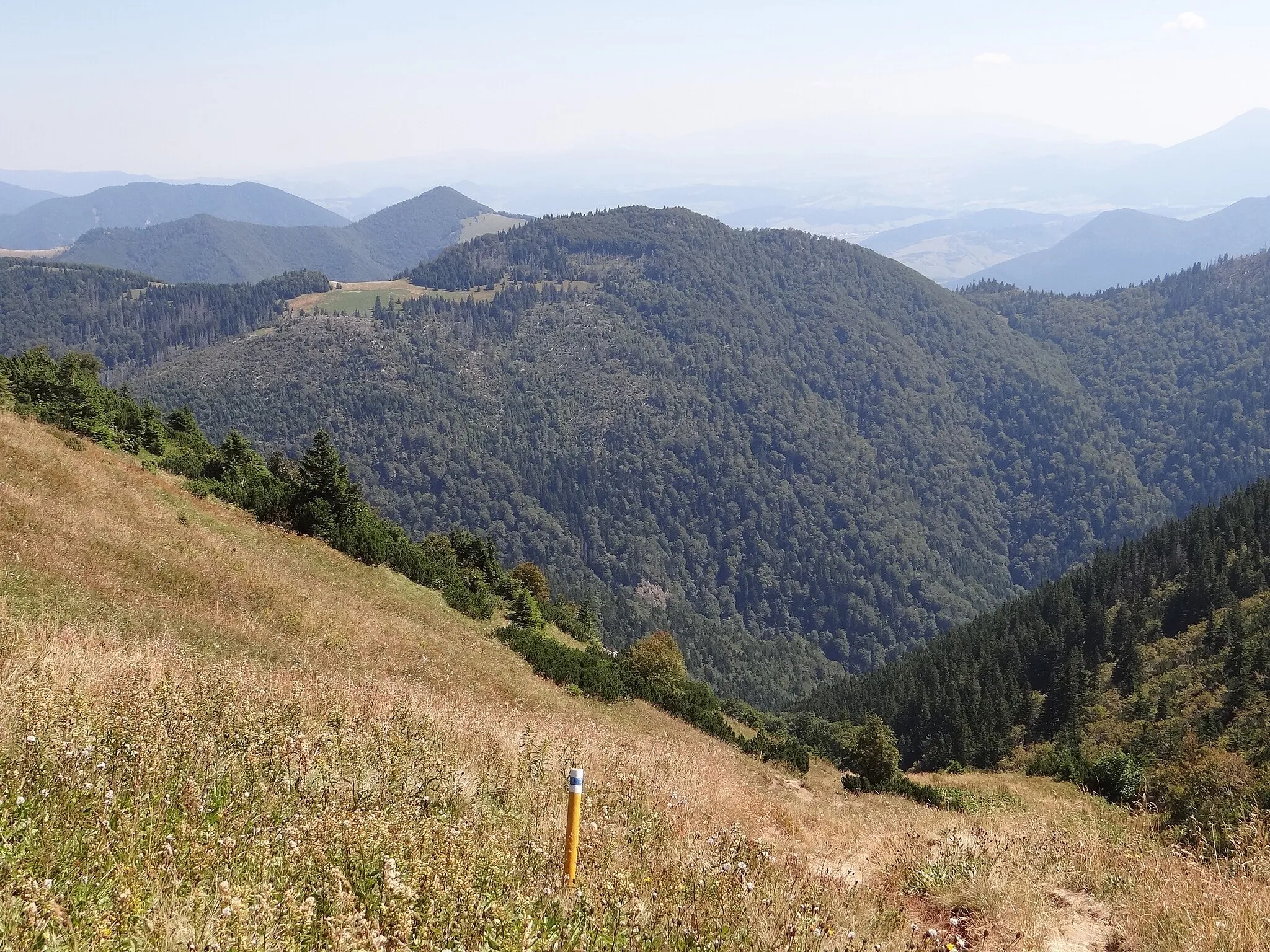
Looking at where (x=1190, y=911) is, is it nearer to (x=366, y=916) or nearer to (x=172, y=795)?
(x=366, y=916)

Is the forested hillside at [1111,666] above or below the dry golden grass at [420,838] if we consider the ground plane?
below

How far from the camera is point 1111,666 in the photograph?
258 feet

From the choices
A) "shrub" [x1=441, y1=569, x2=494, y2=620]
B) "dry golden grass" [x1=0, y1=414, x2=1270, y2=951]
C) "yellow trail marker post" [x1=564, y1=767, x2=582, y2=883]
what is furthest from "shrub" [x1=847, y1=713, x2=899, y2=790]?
"yellow trail marker post" [x1=564, y1=767, x2=582, y2=883]

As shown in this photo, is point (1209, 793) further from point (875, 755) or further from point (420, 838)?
point (875, 755)

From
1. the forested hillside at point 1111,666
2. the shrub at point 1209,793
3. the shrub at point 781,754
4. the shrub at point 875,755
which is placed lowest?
the forested hillside at point 1111,666

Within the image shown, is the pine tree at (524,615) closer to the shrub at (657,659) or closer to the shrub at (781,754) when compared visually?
the shrub at (657,659)

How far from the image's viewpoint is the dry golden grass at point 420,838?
3816mm

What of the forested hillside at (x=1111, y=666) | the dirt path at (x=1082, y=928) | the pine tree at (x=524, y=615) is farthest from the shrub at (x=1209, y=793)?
the pine tree at (x=524, y=615)

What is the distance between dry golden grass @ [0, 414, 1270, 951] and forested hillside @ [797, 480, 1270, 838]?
20.7 meters

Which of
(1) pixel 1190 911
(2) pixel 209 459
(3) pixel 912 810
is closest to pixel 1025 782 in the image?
(3) pixel 912 810

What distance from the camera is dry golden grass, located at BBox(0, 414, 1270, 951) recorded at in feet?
12.5

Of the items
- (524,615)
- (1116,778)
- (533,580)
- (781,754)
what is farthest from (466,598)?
(533,580)

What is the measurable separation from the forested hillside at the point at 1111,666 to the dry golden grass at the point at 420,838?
2073cm

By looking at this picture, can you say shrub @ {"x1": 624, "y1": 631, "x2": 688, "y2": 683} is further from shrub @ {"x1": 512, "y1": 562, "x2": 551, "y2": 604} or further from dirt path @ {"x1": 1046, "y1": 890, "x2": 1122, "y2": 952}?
dirt path @ {"x1": 1046, "y1": 890, "x2": 1122, "y2": 952}
